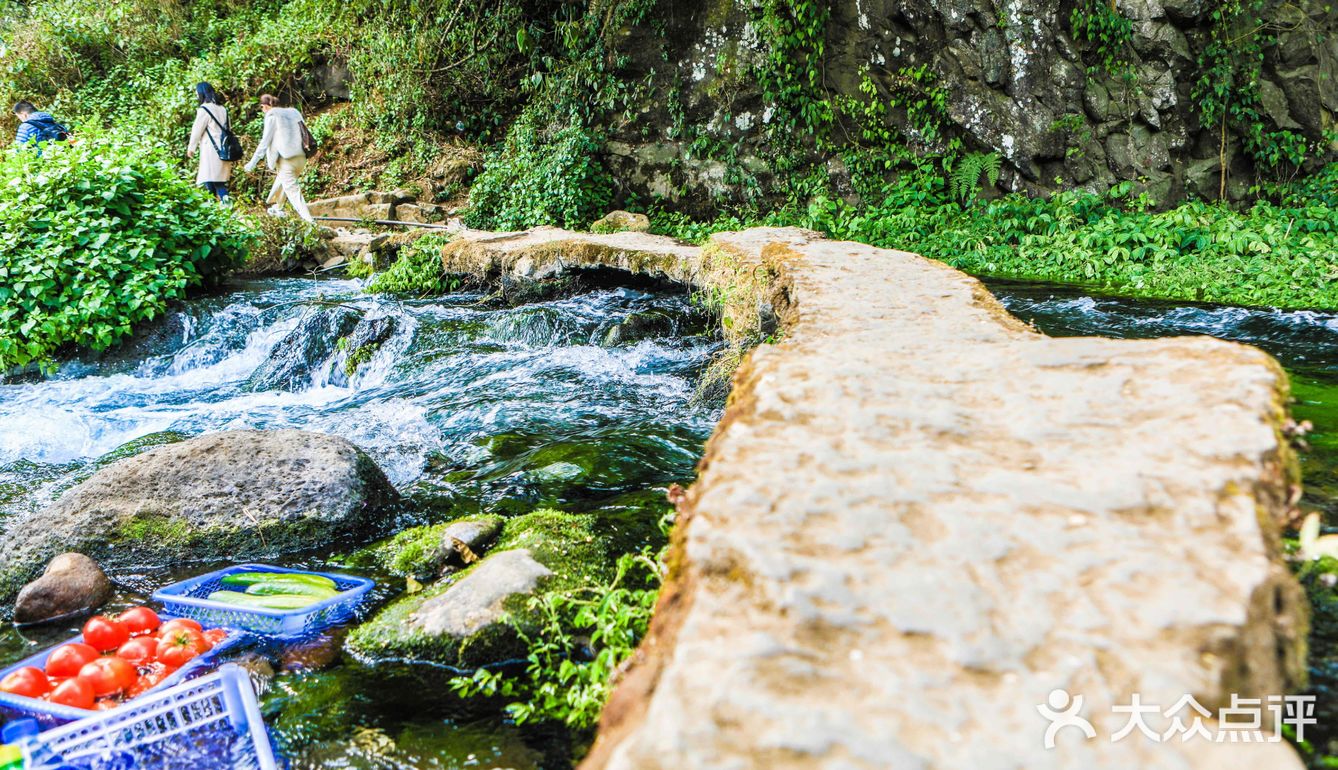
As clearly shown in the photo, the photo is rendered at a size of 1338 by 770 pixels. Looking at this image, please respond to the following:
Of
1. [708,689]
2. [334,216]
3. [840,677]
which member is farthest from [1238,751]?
[334,216]

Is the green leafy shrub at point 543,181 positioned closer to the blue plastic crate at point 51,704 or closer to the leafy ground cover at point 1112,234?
the leafy ground cover at point 1112,234

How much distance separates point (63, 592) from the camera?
3.38 meters

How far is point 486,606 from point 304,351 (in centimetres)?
527

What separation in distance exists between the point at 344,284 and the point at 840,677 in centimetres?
966

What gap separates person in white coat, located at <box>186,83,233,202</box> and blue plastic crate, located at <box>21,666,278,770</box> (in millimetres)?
9913

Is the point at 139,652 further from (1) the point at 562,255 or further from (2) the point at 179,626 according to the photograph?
(1) the point at 562,255

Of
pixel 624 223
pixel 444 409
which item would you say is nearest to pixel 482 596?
pixel 444 409

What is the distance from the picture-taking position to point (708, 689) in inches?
49.8

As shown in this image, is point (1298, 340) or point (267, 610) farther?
point (1298, 340)

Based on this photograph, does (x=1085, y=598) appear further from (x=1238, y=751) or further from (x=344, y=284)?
(x=344, y=284)

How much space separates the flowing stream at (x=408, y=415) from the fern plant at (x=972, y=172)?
192 inches

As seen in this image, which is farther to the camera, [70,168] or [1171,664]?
[70,168]

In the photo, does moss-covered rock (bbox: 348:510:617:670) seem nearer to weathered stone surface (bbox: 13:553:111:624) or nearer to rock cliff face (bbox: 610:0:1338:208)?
weathered stone surface (bbox: 13:553:111:624)

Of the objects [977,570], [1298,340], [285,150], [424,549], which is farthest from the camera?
[285,150]
